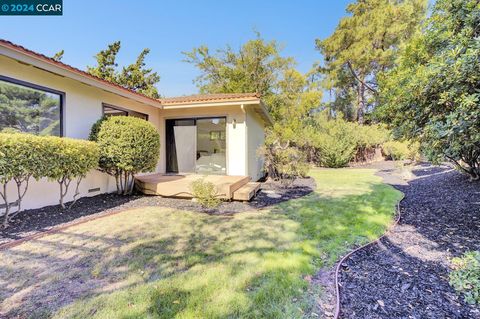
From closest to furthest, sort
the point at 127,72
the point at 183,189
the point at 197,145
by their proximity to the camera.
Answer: the point at 183,189
the point at 197,145
the point at 127,72

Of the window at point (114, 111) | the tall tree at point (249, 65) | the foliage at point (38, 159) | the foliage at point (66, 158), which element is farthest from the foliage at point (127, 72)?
the foliage at point (38, 159)

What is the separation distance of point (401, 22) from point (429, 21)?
1986cm

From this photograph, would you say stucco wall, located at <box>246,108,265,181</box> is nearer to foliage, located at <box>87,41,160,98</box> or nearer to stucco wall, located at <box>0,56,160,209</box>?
stucco wall, located at <box>0,56,160,209</box>

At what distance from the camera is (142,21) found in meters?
11.8

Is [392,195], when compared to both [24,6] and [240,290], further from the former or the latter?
[24,6]

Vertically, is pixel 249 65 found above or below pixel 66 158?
above

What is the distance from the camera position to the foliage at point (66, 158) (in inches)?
179

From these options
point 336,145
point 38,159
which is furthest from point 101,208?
point 336,145

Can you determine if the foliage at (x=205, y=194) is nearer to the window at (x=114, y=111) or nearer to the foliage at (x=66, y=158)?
the foliage at (x=66, y=158)

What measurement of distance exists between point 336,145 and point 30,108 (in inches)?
629

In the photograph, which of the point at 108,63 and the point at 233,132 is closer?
the point at 233,132

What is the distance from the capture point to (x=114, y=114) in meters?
7.50

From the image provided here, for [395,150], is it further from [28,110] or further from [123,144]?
[28,110]
